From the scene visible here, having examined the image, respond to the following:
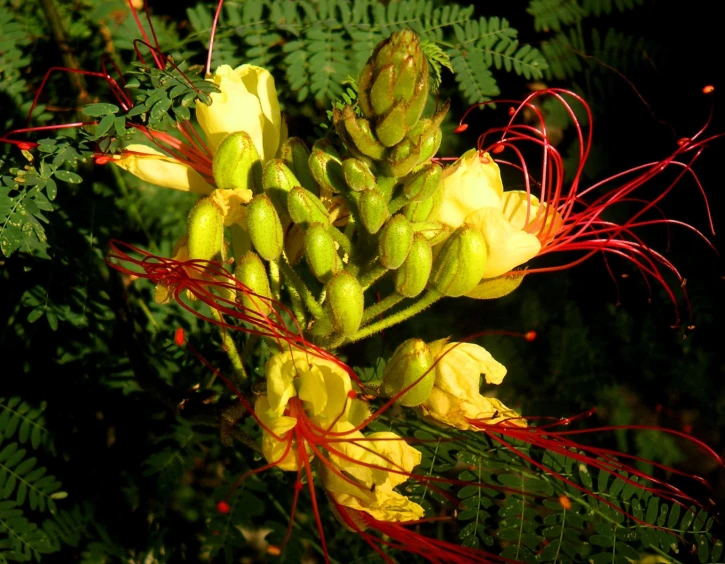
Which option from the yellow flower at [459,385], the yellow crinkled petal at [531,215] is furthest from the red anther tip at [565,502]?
the yellow crinkled petal at [531,215]

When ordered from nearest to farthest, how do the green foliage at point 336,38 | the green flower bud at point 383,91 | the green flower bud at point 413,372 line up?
the green flower bud at point 383,91, the green flower bud at point 413,372, the green foliage at point 336,38

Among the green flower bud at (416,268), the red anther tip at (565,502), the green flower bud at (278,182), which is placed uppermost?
the green flower bud at (278,182)

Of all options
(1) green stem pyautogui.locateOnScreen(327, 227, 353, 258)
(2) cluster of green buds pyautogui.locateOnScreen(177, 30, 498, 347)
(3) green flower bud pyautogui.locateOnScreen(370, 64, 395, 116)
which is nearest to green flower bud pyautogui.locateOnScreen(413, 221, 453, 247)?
(2) cluster of green buds pyautogui.locateOnScreen(177, 30, 498, 347)

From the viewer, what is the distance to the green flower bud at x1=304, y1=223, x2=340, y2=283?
1145mm

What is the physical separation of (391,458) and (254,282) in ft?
1.17

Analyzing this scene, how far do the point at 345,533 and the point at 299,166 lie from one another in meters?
0.94

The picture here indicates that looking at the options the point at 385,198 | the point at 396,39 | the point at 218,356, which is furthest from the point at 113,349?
the point at 396,39

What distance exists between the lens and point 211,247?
1.21m

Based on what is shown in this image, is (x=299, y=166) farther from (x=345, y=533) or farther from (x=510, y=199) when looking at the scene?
(x=345, y=533)

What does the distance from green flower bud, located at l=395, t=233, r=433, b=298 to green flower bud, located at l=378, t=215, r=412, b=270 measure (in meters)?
0.02

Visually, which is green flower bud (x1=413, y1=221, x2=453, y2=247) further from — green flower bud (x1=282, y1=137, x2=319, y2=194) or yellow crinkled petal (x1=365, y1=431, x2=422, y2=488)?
yellow crinkled petal (x1=365, y1=431, x2=422, y2=488)

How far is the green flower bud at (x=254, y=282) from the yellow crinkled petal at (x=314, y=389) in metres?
0.13

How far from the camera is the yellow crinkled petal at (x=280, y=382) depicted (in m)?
1.13

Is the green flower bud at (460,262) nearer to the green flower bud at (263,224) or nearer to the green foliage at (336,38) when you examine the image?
the green flower bud at (263,224)
